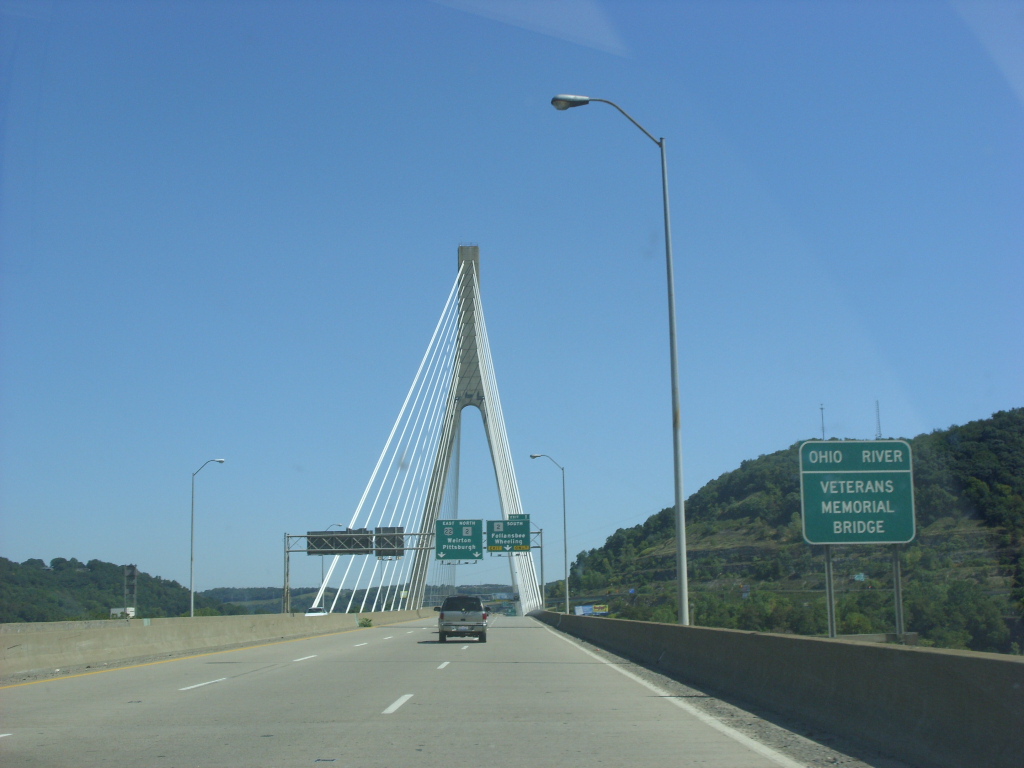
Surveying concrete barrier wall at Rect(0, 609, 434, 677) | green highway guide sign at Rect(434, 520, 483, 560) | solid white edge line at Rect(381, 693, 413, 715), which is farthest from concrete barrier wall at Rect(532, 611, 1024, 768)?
green highway guide sign at Rect(434, 520, 483, 560)

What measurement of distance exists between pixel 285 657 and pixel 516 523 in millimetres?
36260

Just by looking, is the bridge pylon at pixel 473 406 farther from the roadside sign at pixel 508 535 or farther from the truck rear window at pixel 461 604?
the truck rear window at pixel 461 604

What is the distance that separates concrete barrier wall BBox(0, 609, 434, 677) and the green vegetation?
15945 mm

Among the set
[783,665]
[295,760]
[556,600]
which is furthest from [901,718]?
[556,600]

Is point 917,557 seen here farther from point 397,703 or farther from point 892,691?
point 892,691

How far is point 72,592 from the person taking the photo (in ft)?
248

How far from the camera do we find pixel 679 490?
17.9m

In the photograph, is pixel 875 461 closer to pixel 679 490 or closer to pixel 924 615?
pixel 679 490

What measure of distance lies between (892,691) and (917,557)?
78.0ft

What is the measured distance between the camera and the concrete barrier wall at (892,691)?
670 cm

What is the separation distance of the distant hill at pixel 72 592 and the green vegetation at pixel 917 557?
35556 mm

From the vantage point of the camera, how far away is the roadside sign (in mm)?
59375

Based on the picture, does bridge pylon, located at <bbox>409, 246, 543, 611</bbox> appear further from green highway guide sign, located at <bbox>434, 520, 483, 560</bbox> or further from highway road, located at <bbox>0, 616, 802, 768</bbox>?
highway road, located at <bbox>0, 616, 802, 768</bbox>

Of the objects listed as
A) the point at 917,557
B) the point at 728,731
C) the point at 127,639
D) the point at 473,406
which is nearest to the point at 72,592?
the point at 473,406
